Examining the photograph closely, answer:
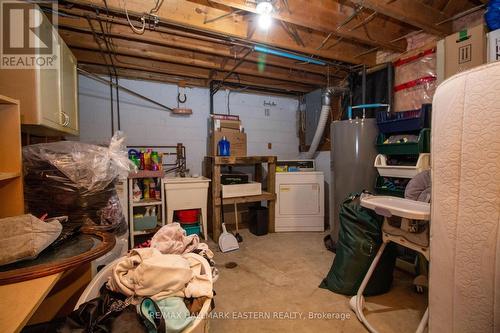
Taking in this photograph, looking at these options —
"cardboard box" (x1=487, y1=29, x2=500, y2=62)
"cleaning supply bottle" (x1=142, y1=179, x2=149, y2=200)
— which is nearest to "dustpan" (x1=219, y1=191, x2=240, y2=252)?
"cleaning supply bottle" (x1=142, y1=179, x2=149, y2=200)

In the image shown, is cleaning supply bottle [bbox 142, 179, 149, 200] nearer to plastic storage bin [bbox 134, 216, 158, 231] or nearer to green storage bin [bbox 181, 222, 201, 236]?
plastic storage bin [bbox 134, 216, 158, 231]

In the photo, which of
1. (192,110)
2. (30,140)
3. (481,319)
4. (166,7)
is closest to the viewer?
(481,319)

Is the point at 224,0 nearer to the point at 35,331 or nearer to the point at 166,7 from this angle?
the point at 166,7

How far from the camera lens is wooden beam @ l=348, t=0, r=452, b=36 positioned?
172 cm

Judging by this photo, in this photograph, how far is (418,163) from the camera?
5.92 feet

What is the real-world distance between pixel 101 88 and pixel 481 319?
12.0ft

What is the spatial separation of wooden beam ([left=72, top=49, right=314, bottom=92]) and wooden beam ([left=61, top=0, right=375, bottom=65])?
0.85m

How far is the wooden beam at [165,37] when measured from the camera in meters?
1.86

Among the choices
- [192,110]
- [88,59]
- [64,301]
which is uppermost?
[88,59]

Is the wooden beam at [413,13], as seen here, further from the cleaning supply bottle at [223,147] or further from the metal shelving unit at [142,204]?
the metal shelving unit at [142,204]

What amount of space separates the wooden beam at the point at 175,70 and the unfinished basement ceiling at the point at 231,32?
1 centimetres

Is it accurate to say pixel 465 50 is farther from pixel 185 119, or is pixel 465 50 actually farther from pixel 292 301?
pixel 185 119

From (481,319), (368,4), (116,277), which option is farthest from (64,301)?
(368,4)

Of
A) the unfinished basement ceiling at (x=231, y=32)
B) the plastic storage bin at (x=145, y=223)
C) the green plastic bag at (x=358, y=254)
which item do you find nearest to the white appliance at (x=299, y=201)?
the green plastic bag at (x=358, y=254)
